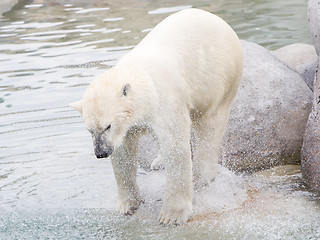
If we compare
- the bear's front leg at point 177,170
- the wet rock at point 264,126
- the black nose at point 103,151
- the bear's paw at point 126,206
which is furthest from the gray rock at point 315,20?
the black nose at point 103,151

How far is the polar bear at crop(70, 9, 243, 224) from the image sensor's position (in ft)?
12.7

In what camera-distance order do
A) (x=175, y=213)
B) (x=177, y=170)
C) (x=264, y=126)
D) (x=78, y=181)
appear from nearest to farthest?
(x=177, y=170), (x=175, y=213), (x=78, y=181), (x=264, y=126)

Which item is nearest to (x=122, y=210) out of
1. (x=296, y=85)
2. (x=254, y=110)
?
(x=254, y=110)

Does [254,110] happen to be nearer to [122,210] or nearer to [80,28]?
[122,210]

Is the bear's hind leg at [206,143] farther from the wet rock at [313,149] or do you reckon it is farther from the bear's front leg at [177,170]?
the wet rock at [313,149]

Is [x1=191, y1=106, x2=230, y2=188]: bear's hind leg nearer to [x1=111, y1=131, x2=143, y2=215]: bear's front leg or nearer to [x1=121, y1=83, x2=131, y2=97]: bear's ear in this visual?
[x1=111, y1=131, x2=143, y2=215]: bear's front leg

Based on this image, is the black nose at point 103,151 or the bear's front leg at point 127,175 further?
the bear's front leg at point 127,175

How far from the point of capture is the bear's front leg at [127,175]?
14.3ft

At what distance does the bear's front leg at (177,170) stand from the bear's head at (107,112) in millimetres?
331

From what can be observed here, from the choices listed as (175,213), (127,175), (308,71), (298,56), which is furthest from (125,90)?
(298,56)

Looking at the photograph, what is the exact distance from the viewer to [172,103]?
4133 mm

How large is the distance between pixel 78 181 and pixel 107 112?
174 centimetres

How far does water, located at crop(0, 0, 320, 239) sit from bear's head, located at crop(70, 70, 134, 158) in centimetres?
85

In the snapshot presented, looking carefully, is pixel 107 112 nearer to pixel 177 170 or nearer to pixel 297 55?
pixel 177 170
